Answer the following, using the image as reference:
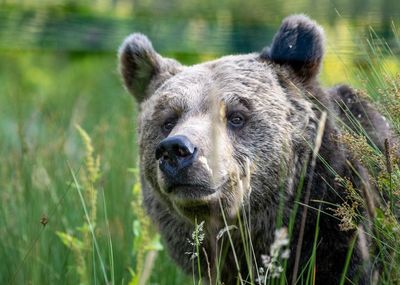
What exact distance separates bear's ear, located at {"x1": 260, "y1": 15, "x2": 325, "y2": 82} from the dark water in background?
194cm

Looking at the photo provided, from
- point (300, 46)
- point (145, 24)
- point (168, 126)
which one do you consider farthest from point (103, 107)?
point (300, 46)

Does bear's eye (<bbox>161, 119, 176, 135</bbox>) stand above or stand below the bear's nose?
below

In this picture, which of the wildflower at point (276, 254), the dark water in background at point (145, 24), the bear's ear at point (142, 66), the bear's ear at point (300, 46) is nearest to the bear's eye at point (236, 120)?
the bear's ear at point (300, 46)

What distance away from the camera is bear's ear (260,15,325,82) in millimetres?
4754

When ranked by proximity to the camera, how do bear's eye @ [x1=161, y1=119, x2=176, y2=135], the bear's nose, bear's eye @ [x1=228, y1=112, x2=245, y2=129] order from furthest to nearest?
bear's eye @ [x1=161, y1=119, x2=176, y2=135], bear's eye @ [x1=228, y1=112, x2=245, y2=129], the bear's nose

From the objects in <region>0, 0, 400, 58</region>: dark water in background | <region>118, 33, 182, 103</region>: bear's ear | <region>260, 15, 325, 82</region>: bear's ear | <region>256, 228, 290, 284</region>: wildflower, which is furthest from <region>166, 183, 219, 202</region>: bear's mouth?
<region>0, 0, 400, 58</region>: dark water in background

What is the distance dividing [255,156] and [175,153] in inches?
25.3

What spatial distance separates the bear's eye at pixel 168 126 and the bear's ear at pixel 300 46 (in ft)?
2.34

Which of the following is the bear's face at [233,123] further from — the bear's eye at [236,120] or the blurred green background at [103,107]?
the blurred green background at [103,107]

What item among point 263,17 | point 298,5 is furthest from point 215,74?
point 263,17

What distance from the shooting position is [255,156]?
4488mm

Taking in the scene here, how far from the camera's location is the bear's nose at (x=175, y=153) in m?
3.95

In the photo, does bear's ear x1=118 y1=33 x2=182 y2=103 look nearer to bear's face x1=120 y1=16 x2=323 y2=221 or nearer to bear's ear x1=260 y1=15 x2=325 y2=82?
bear's face x1=120 y1=16 x2=323 y2=221

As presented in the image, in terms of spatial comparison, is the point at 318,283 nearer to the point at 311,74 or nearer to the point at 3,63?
the point at 311,74
